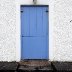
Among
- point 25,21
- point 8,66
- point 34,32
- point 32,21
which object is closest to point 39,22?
point 32,21

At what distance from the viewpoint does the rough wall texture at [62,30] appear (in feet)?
34.1

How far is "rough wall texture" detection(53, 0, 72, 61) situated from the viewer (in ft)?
34.1

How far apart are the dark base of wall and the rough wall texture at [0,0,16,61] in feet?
1.56

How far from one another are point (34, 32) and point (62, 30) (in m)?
1.12

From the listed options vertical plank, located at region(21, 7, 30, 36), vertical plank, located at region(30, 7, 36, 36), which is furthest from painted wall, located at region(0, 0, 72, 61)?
vertical plank, located at region(30, 7, 36, 36)

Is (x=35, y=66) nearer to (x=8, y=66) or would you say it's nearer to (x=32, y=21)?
(x=8, y=66)

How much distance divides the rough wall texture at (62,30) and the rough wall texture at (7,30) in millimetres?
1638

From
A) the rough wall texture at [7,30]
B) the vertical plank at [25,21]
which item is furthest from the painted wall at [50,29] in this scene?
the vertical plank at [25,21]

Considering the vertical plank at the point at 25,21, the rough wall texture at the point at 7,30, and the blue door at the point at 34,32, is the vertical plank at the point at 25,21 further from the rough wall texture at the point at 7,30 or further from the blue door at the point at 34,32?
the rough wall texture at the point at 7,30

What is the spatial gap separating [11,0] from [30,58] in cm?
244

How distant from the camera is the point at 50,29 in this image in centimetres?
1041

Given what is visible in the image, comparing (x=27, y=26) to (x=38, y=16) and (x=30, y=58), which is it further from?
(x=30, y=58)

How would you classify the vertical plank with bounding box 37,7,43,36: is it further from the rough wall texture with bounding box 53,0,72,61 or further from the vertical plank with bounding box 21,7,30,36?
the rough wall texture with bounding box 53,0,72,61

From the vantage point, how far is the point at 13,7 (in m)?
10.4
